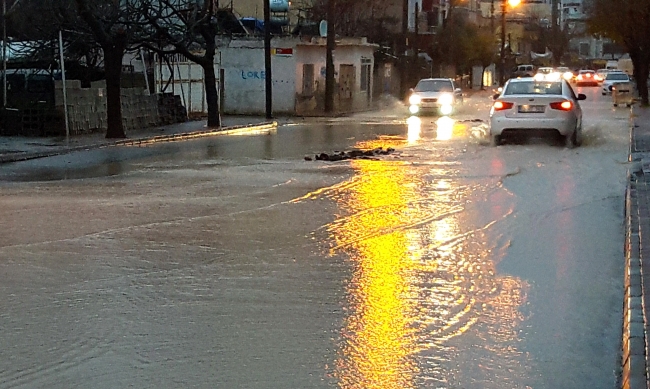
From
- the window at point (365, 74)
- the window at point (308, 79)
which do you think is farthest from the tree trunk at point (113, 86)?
the window at point (365, 74)

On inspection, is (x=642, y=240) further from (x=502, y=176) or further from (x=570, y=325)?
(x=502, y=176)

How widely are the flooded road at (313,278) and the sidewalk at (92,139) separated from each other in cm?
475

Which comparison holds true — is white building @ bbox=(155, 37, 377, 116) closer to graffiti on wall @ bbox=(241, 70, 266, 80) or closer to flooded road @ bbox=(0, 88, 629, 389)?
graffiti on wall @ bbox=(241, 70, 266, 80)

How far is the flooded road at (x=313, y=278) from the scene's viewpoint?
20.6ft

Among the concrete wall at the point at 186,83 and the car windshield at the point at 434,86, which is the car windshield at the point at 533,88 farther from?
the concrete wall at the point at 186,83

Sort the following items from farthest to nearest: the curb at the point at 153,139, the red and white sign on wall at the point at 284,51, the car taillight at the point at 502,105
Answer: the red and white sign on wall at the point at 284,51, the car taillight at the point at 502,105, the curb at the point at 153,139

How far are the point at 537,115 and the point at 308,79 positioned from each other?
24596 millimetres

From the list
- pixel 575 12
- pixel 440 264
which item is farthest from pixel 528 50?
pixel 440 264

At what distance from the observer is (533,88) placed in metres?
21.7

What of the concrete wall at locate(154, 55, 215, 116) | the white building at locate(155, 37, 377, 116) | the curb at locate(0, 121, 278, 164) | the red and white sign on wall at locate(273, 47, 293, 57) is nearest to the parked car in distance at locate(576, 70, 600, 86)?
the white building at locate(155, 37, 377, 116)

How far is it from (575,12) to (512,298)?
153414mm

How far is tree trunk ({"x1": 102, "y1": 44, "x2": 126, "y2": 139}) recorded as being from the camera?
82.3 ft

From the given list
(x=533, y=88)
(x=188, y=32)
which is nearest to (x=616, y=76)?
(x=188, y=32)

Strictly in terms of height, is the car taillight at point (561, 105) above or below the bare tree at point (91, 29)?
below
